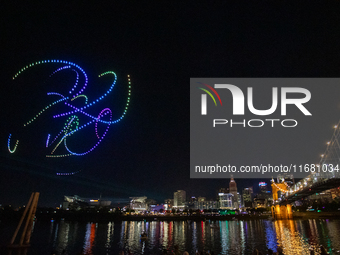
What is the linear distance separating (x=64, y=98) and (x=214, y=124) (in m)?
17.4

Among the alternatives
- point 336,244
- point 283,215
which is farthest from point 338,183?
point 283,215

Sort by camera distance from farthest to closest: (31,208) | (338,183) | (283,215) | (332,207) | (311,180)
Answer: (332,207) → (283,215) → (311,180) → (338,183) → (31,208)

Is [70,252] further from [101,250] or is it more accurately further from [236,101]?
[236,101]

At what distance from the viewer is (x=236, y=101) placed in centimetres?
2539

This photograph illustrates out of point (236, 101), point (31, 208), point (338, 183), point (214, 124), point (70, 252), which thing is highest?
point (236, 101)

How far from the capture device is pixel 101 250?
96.8 feet

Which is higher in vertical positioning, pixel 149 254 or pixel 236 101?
pixel 236 101

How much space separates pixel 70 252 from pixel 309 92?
33182mm

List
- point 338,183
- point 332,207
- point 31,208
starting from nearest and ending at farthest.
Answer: point 31,208 → point 338,183 → point 332,207

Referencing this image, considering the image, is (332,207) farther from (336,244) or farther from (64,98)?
(64,98)

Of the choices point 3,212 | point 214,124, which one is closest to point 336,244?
point 214,124

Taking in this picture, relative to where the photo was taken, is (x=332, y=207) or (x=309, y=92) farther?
(x=332, y=207)

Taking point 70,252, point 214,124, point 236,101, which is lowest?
point 70,252

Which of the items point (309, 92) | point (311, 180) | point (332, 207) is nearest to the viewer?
point (309, 92)
